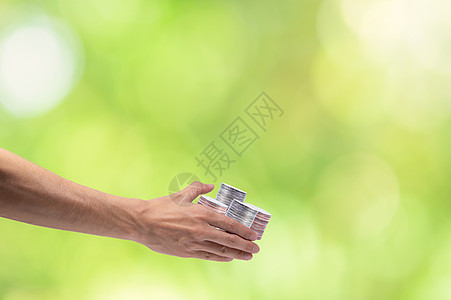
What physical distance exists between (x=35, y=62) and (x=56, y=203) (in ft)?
3.60

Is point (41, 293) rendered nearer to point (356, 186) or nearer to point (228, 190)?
point (228, 190)

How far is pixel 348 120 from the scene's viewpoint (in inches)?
75.9

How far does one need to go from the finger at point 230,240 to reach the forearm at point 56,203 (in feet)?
0.83

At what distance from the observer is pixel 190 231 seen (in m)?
1.33

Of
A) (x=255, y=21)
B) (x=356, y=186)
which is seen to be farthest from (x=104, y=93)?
(x=356, y=186)

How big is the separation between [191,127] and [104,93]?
0.44m

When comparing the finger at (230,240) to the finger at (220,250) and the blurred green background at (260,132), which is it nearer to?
the finger at (220,250)

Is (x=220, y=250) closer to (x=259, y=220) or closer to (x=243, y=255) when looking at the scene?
(x=243, y=255)

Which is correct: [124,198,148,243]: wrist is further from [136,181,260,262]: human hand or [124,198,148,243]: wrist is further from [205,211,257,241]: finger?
[205,211,257,241]: finger

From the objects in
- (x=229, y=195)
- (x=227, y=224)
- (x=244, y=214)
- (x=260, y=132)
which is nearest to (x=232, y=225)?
(x=227, y=224)

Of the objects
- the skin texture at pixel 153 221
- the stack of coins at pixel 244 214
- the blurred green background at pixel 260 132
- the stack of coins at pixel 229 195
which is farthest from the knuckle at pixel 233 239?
the blurred green background at pixel 260 132

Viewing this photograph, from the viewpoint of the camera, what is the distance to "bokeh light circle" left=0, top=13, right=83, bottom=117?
204 centimetres

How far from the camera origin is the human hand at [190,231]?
52.5 inches

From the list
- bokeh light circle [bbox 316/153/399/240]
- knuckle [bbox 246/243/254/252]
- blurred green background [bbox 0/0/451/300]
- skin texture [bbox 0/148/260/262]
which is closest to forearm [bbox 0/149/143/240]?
skin texture [bbox 0/148/260/262]
